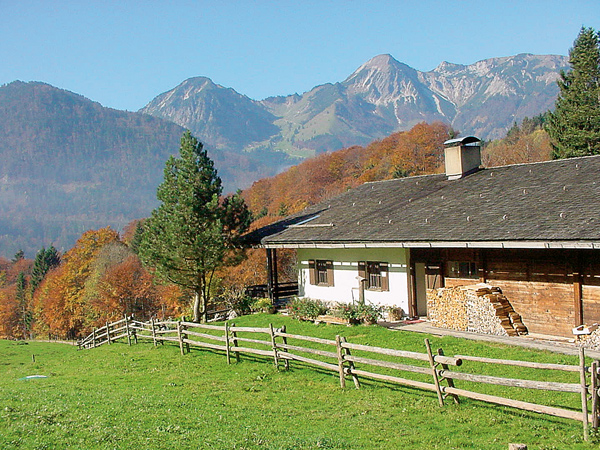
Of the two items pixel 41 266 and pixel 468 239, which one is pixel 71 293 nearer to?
pixel 41 266

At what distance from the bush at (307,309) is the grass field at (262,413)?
17.3 feet

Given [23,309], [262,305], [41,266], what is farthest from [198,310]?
[41,266]

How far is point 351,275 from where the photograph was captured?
22734 millimetres

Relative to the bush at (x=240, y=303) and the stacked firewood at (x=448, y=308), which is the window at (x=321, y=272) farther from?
the stacked firewood at (x=448, y=308)

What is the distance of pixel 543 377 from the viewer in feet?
39.2

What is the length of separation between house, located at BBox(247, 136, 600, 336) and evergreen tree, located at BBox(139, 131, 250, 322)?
6.34ft

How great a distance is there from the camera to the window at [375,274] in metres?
21.2

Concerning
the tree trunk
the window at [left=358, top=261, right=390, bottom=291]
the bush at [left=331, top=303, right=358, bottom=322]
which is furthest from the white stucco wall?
the tree trunk

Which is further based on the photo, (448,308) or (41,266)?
(41,266)

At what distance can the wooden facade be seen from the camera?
1487 cm

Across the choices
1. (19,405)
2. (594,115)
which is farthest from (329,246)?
(594,115)

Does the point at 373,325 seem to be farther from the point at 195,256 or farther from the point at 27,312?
the point at 27,312

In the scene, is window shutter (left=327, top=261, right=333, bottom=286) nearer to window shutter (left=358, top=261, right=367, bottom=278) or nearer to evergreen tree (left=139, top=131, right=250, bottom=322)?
window shutter (left=358, top=261, right=367, bottom=278)

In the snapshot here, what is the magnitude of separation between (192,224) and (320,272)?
6011mm
